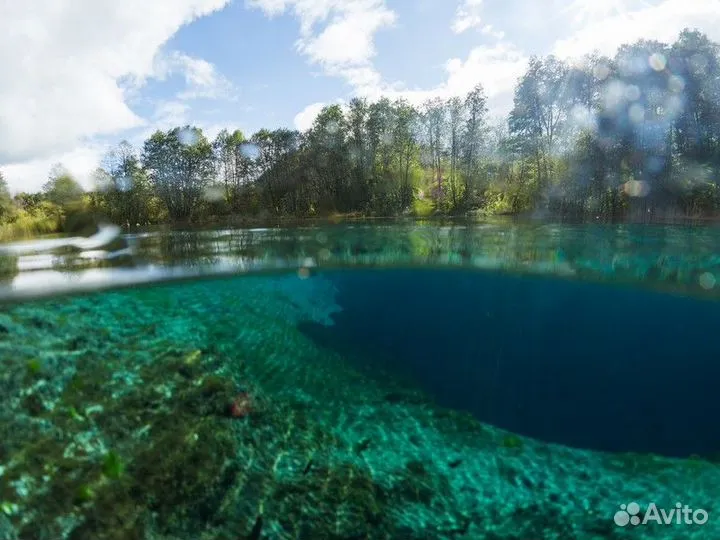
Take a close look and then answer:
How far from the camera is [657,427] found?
10281 mm

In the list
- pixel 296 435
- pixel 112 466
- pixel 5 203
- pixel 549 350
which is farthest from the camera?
pixel 5 203

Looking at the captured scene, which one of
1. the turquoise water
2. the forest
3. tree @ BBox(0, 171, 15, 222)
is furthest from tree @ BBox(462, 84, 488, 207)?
tree @ BBox(0, 171, 15, 222)

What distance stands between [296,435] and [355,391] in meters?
2.68

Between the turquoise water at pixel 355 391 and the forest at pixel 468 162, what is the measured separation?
11179 millimetres

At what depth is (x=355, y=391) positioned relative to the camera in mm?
9375

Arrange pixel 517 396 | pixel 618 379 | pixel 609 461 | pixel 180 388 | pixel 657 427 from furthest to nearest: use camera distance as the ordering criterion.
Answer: pixel 618 379 < pixel 517 396 < pixel 657 427 < pixel 180 388 < pixel 609 461

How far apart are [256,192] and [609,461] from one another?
1862 inches

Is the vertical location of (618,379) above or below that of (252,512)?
below

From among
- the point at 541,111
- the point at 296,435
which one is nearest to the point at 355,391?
the point at 296,435

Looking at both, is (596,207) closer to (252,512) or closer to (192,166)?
(252,512)

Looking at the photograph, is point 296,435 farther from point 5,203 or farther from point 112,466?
point 5,203

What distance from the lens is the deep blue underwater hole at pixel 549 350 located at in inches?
410

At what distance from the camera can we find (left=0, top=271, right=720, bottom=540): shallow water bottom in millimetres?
4938

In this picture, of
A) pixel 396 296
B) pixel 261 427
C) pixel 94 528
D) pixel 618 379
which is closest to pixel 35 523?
pixel 94 528
